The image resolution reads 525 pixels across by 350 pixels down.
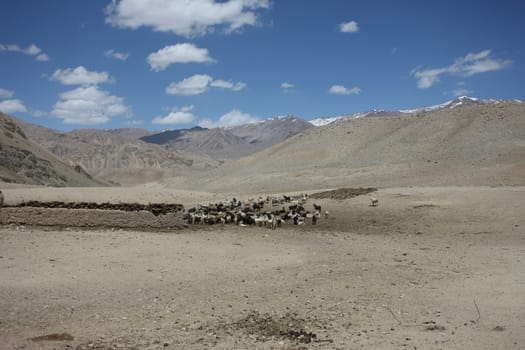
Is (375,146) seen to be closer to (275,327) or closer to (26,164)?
(26,164)

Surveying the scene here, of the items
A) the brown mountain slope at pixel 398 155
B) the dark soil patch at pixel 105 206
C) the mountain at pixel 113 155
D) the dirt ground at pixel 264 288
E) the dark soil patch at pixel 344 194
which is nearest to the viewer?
the dirt ground at pixel 264 288

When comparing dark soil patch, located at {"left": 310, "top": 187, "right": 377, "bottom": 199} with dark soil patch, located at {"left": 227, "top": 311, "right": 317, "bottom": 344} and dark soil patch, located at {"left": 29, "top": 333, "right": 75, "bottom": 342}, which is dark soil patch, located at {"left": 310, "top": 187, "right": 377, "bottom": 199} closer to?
dark soil patch, located at {"left": 227, "top": 311, "right": 317, "bottom": 344}

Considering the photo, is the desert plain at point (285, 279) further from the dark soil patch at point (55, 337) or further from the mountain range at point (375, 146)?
the mountain range at point (375, 146)

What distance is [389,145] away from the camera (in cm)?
4869

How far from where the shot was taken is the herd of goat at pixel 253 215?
1775 cm

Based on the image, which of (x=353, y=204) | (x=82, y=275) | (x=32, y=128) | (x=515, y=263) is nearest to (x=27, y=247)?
(x=82, y=275)

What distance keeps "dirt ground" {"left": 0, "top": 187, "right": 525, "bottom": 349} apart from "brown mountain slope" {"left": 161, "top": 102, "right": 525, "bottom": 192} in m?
16.8

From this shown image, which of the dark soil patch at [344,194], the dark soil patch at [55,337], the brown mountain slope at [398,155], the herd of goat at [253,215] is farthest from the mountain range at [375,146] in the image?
the dark soil patch at [55,337]

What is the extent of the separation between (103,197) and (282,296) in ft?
47.0

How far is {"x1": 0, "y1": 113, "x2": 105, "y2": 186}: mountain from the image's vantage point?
1742 inches

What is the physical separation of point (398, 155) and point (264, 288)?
→ 3743 centimetres

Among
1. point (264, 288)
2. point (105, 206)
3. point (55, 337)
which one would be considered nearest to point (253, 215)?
point (105, 206)

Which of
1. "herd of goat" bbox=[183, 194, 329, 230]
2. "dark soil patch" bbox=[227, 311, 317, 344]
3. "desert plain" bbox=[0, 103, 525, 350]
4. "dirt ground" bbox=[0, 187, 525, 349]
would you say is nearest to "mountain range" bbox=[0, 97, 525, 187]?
"herd of goat" bbox=[183, 194, 329, 230]

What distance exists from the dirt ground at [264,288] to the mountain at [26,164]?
99.5 ft
